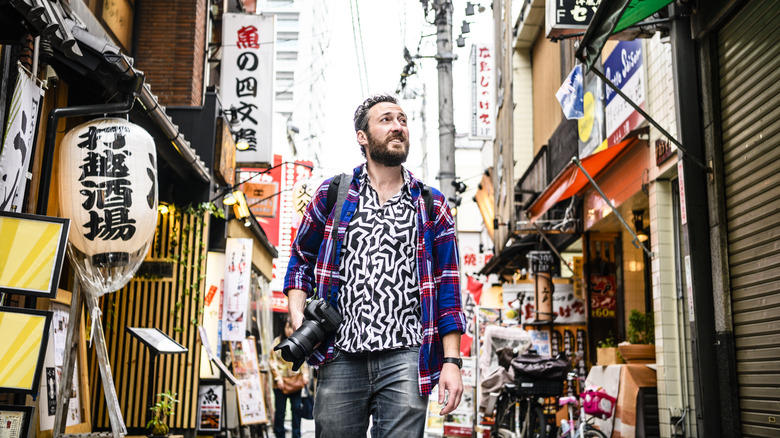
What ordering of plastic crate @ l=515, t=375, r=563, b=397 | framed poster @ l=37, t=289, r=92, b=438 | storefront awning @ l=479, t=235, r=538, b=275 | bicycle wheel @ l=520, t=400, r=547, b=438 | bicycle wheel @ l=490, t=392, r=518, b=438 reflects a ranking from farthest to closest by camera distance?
storefront awning @ l=479, t=235, r=538, b=275
bicycle wheel @ l=490, t=392, r=518, b=438
plastic crate @ l=515, t=375, r=563, b=397
bicycle wheel @ l=520, t=400, r=547, b=438
framed poster @ l=37, t=289, r=92, b=438

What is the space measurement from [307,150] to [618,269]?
5408 centimetres

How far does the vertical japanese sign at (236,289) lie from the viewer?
44.9 feet

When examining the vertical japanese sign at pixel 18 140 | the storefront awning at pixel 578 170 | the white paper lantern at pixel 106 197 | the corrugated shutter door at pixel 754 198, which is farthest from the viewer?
the storefront awning at pixel 578 170

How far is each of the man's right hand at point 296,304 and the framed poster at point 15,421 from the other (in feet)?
9.50

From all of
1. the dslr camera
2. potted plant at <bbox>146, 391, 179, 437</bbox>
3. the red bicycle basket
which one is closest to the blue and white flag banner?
the red bicycle basket

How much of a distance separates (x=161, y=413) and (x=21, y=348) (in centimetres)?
612

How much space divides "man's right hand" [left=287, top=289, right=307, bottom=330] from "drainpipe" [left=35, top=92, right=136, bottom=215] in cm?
348

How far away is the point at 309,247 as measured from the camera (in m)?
3.82

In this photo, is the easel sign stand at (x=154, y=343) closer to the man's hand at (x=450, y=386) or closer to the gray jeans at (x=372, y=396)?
the gray jeans at (x=372, y=396)

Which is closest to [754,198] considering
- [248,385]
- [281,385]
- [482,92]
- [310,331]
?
[310,331]

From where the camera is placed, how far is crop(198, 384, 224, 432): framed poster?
38.1 feet

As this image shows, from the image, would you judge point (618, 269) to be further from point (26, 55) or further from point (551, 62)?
point (26, 55)

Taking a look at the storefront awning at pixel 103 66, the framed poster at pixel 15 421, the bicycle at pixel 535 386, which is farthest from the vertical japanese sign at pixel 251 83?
the framed poster at pixel 15 421

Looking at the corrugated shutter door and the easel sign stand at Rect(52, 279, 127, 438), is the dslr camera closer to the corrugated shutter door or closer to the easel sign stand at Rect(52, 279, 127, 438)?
the easel sign stand at Rect(52, 279, 127, 438)
